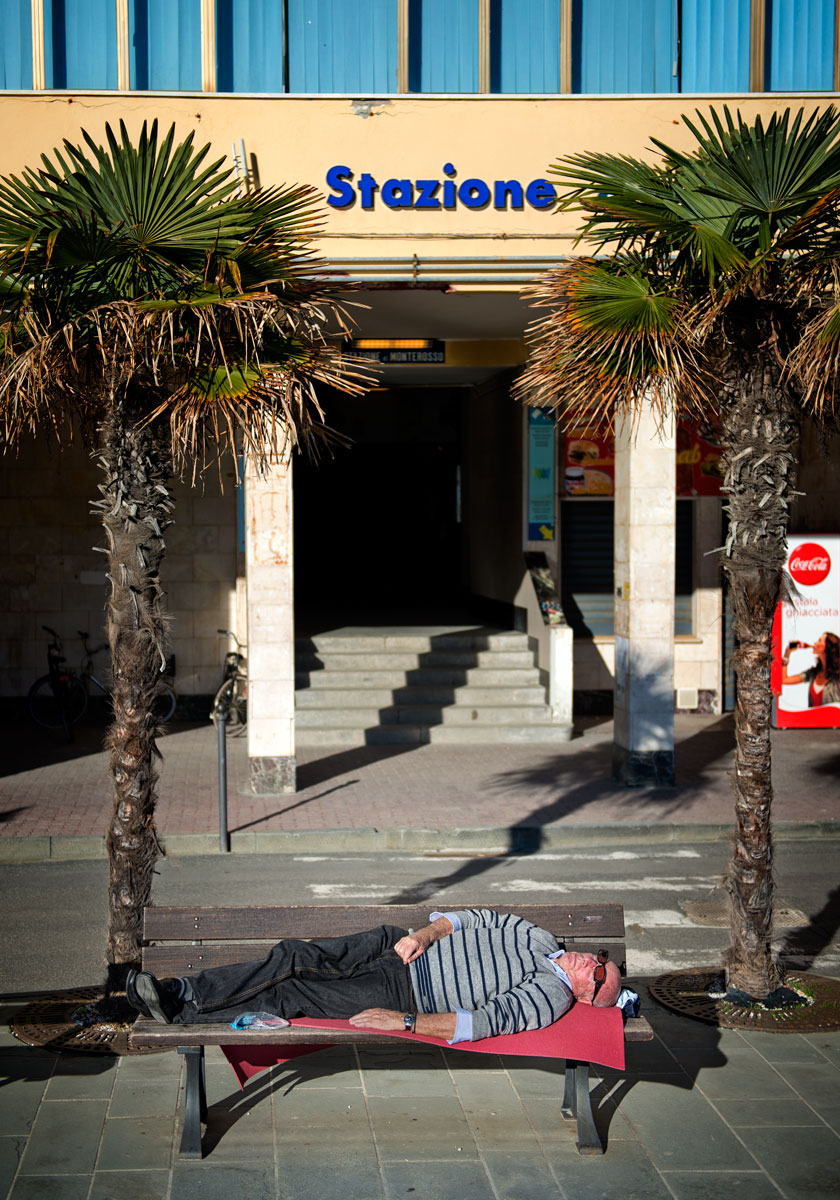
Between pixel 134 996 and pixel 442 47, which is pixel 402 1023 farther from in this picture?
pixel 442 47

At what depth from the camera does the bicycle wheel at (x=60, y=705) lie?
14875mm

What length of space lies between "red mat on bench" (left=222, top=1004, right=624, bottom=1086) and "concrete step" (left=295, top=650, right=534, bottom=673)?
1041 cm

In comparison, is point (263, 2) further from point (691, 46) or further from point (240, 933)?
point (240, 933)

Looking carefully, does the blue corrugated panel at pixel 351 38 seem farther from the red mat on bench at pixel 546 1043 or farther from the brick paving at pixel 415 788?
the red mat on bench at pixel 546 1043

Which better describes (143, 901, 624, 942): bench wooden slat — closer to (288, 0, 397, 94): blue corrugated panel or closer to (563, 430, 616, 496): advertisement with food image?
(288, 0, 397, 94): blue corrugated panel

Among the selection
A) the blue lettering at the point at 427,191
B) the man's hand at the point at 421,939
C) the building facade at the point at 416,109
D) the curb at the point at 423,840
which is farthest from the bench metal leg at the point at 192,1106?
the blue lettering at the point at 427,191

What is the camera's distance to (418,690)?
15.1 metres

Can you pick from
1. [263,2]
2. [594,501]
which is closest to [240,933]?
[263,2]

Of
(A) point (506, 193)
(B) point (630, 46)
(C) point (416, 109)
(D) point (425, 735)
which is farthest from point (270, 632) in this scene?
(B) point (630, 46)

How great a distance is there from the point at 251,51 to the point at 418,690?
7332 millimetres

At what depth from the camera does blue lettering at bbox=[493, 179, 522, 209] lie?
11.7m

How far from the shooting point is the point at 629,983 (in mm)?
7039

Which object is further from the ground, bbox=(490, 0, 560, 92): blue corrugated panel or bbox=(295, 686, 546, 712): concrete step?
bbox=(490, 0, 560, 92): blue corrugated panel

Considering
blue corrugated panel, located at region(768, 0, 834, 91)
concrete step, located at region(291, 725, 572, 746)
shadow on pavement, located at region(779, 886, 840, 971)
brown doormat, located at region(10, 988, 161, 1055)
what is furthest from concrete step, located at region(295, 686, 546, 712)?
brown doormat, located at region(10, 988, 161, 1055)
